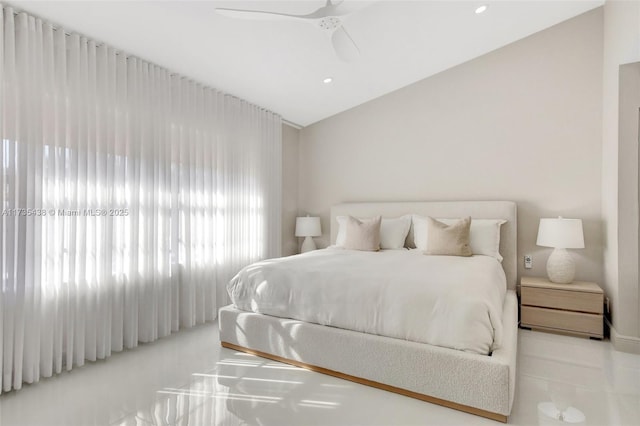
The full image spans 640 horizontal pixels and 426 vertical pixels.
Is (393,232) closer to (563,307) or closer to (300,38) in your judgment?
(563,307)

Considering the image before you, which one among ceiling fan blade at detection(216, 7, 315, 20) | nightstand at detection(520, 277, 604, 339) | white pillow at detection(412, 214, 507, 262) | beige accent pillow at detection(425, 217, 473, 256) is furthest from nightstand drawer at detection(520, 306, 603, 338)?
ceiling fan blade at detection(216, 7, 315, 20)

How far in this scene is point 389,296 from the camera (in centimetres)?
211

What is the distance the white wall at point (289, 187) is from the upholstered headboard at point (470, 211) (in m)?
0.92

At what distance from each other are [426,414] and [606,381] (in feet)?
4.51

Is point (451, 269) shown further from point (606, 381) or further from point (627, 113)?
point (627, 113)

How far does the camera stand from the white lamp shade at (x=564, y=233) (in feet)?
9.90

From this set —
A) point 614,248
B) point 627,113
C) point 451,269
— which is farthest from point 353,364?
point 627,113

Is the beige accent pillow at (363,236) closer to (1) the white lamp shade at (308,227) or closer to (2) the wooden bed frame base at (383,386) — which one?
(1) the white lamp shade at (308,227)

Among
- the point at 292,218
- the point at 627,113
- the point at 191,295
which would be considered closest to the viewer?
the point at 627,113

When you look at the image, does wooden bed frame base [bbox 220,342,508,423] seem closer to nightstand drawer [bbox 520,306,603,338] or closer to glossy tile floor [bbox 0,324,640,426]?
glossy tile floor [bbox 0,324,640,426]

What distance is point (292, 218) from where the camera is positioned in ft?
16.5

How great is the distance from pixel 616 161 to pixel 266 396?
3307mm

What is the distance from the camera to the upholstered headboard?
350cm

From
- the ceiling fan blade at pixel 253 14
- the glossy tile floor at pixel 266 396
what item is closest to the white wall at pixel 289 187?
the glossy tile floor at pixel 266 396
